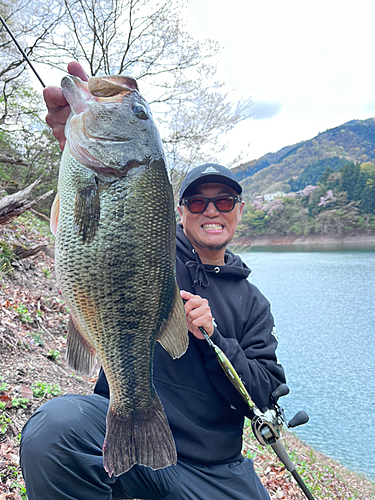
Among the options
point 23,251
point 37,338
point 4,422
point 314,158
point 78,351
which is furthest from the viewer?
point 314,158

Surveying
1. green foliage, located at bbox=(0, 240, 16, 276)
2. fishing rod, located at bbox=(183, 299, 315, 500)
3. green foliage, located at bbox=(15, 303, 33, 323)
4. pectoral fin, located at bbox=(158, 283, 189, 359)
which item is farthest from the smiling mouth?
green foliage, located at bbox=(0, 240, 16, 276)

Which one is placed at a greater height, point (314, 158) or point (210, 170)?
point (314, 158)

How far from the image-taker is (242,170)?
1241cm

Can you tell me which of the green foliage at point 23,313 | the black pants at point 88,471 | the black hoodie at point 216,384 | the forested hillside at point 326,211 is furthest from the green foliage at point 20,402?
the forested hillside at point 326,211

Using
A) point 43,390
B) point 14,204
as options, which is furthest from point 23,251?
point 43,390

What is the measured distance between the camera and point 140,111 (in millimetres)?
1483

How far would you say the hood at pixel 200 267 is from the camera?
220 centimetres

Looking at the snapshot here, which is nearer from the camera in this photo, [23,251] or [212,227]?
[212,227]

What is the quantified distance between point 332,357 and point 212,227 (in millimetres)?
9481

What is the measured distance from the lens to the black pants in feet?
4.70

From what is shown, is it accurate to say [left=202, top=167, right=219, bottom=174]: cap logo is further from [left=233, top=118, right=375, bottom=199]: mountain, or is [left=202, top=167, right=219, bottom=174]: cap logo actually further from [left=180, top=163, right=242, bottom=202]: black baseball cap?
[left=233, top=118, right=375, bottom=199]: mountain

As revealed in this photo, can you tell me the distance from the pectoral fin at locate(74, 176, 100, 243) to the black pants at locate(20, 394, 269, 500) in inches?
33.7

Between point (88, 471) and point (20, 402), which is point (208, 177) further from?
point (20, 402)

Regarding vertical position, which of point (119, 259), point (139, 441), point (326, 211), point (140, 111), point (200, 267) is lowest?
point (326, 211)
